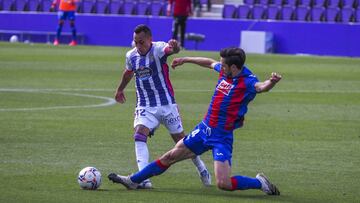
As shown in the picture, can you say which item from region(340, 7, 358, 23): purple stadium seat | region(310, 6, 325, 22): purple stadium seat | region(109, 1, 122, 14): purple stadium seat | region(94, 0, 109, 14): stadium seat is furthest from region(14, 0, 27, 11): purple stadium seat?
region(340, 7, 358, 23): purple stadium seat

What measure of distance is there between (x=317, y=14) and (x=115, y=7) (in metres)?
8.77

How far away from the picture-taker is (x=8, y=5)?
146 feet

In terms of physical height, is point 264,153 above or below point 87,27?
above

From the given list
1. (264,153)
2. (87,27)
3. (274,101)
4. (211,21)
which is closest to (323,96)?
(274,101)

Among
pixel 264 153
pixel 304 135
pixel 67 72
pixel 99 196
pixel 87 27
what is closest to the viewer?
pixel 99 196

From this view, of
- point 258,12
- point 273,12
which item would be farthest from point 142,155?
point 258,12

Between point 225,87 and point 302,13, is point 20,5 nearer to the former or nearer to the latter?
point 302,13

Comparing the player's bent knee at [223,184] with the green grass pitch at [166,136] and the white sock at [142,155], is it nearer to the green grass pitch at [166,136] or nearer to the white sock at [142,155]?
the green grass pitch at [166,136]

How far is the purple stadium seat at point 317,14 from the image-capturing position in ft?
126

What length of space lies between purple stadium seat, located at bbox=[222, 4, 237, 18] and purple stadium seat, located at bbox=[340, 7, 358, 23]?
432cm

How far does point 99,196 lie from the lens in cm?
1006

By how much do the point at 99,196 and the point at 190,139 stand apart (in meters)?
1.11

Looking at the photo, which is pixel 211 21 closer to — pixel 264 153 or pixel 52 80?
pixel 52 80

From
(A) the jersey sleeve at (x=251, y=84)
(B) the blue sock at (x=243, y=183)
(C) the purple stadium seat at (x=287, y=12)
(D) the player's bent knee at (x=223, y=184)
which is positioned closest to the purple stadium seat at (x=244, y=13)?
(C) the purple stadium seat at (x=287, y=12)
